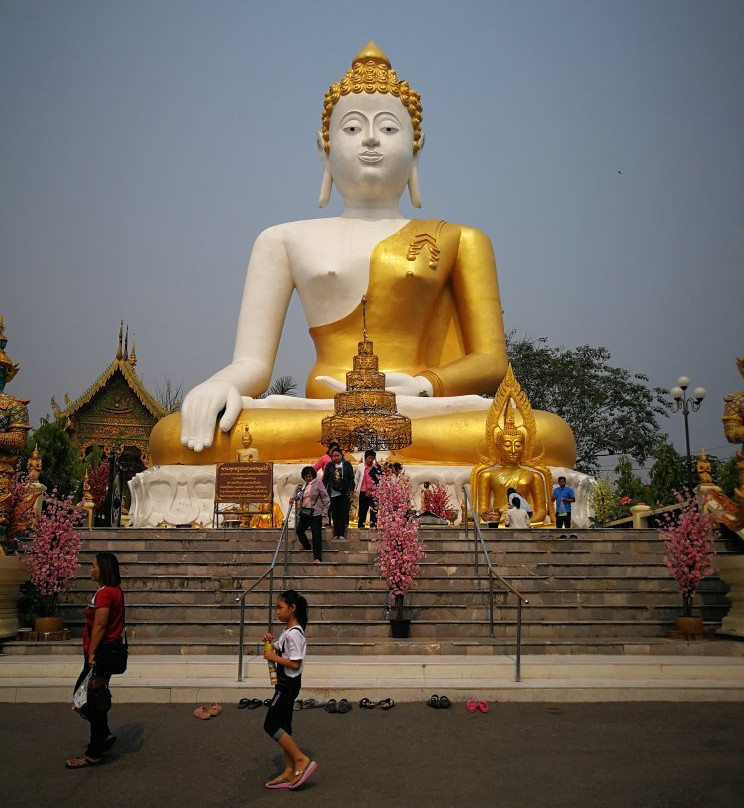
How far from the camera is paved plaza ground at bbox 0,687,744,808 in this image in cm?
432

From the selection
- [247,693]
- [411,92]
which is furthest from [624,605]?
[411,92]

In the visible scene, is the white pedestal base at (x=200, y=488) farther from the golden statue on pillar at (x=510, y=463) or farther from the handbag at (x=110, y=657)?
the handbag at (x=110, y=657)

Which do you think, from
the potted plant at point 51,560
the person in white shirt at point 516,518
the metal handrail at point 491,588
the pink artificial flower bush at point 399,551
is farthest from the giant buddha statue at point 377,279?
the pink artificial flower bush at point 399,551

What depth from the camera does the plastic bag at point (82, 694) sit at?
4.83 meters

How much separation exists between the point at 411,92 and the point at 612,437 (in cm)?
1704

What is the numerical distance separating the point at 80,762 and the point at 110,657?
532 mm

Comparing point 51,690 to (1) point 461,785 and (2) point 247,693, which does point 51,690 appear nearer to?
(2) point 247,693

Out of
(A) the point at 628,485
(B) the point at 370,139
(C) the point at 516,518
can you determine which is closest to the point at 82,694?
(C) the point at 516,518

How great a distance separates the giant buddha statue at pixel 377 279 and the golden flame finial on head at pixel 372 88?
2 centimetres

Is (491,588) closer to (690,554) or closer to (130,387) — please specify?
(690,554)

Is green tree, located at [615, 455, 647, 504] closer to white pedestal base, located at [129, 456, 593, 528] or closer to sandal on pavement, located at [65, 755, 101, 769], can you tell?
white pedestal base, located at [129, 456, 593, 528]

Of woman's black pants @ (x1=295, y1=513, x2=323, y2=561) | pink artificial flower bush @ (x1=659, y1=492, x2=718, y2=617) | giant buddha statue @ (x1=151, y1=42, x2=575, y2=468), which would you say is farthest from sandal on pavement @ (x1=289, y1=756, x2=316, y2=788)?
giant buddha statue @ (x1=151, y1=42, x2=575, y2=468)

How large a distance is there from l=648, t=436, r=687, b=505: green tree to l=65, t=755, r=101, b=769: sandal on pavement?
70.6 feet

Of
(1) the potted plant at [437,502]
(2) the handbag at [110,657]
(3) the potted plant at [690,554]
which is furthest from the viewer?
(1) the potted plant at [437,502]
